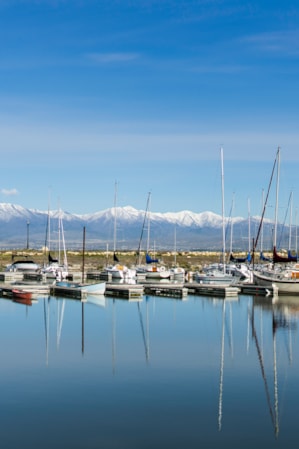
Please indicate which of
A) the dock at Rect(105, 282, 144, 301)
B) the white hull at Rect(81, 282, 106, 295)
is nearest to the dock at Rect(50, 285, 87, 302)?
the white hull at Rect(81, 282, 106, 295)

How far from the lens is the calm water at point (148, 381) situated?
22109 mm

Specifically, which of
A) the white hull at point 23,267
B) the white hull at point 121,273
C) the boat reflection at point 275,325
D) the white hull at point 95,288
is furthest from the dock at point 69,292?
the white hull at point 23,267

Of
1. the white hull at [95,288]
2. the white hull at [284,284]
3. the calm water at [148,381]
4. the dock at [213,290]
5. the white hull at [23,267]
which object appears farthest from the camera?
the white hull at [23,267]

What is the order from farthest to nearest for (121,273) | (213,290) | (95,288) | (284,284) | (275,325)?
(121,273)
(213,290)
(284,284)
(95,288)
(275,325)

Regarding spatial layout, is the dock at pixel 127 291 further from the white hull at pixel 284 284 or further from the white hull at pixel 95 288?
the white hull at pixel 284 284

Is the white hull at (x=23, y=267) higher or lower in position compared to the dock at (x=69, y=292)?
higher

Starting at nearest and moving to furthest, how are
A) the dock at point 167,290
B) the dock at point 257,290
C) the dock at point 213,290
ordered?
the dock at point 213,290 → the dock at point 257,290 → the dock at point 167,290

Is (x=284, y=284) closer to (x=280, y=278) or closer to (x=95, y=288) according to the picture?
(x=280, y=278)

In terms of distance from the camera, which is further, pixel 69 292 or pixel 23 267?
pixel 23 267

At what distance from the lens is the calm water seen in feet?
72.5

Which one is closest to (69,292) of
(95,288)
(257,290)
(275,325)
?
(95,288)

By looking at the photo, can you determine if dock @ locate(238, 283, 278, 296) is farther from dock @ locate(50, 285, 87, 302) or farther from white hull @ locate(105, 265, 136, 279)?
dock @ locate(50, 285, 87, 302)

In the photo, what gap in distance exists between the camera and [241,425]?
75.9ft

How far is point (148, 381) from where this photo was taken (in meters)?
29.0
